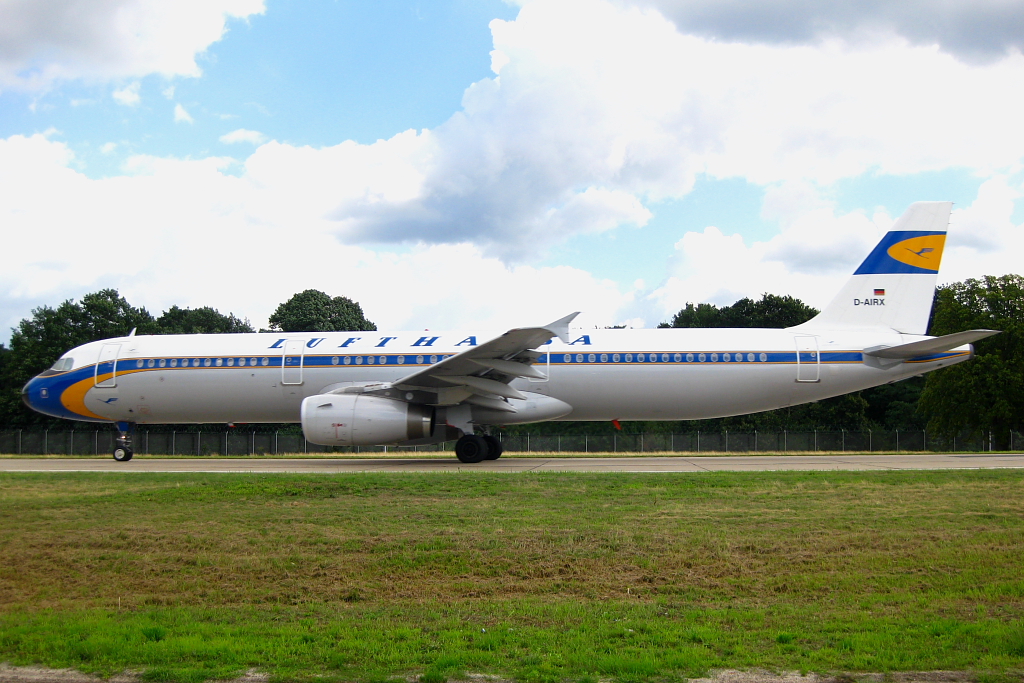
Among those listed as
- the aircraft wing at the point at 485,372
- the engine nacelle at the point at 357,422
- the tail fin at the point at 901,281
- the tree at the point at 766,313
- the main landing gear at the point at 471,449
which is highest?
the tree at the point at 766,313

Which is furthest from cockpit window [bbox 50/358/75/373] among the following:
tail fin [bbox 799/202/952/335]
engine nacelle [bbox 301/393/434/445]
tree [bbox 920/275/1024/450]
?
tree [bbox 920/275/1024/450]

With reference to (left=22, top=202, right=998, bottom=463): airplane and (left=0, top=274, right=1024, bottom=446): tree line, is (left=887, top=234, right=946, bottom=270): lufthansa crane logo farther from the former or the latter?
(left=0, top=274, right=1024, bottom=446): tree line

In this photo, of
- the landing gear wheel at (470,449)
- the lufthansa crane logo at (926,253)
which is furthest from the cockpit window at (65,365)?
the lufthansa crane logo at (926,253)

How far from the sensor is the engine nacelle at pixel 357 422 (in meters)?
17.5

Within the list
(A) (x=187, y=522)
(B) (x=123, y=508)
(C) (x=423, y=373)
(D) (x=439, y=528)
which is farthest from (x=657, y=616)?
(C) (x=423, y=373)

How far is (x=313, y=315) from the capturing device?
190 feet

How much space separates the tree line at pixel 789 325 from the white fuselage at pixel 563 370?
27.4m

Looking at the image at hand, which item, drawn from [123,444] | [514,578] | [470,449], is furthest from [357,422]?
[514,578]

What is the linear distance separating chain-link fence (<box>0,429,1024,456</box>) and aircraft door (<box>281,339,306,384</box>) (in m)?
15.8

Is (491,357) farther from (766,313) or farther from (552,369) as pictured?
(766,313)

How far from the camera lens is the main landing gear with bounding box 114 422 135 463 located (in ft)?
70.1

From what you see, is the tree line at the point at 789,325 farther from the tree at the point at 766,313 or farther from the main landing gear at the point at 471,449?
the main landing gear at the point at 471,449

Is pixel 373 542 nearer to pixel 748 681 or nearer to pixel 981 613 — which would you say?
pixel 748 681

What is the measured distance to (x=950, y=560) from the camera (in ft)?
26.5
